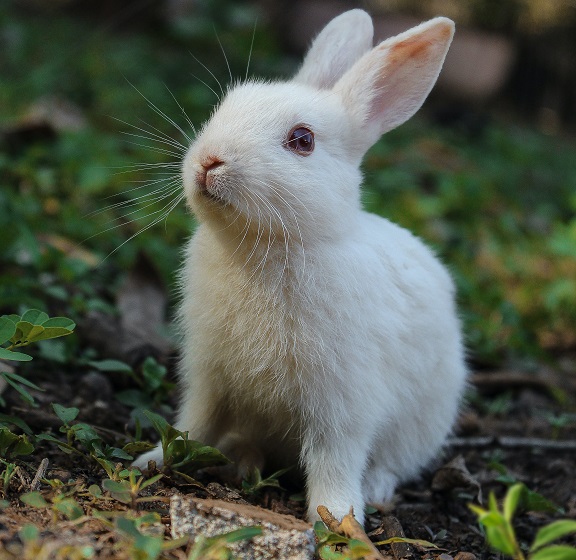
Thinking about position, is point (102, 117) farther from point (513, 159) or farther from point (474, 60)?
point (474, 60)

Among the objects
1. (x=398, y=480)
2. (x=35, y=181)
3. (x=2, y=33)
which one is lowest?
(x=398, y=480)

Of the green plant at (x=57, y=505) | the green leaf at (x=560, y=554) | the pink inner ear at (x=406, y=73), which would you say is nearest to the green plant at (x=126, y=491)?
the green plant at (x=57, y=505)

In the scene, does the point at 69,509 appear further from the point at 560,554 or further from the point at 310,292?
the point at 560,554

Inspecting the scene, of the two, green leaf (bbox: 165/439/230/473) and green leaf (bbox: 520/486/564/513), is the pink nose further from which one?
green leaf (bbox: 520/486/564/513)

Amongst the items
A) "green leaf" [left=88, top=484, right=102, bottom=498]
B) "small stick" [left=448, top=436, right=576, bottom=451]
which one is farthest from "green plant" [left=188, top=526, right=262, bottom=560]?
"small stick" [left=448, top=436, right=576, bottom=451]

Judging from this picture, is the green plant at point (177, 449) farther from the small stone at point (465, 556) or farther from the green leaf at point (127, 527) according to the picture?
the small stone at point (465, 556)

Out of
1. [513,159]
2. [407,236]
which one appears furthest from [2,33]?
[407,236]


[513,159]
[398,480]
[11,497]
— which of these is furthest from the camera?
[513,159]
